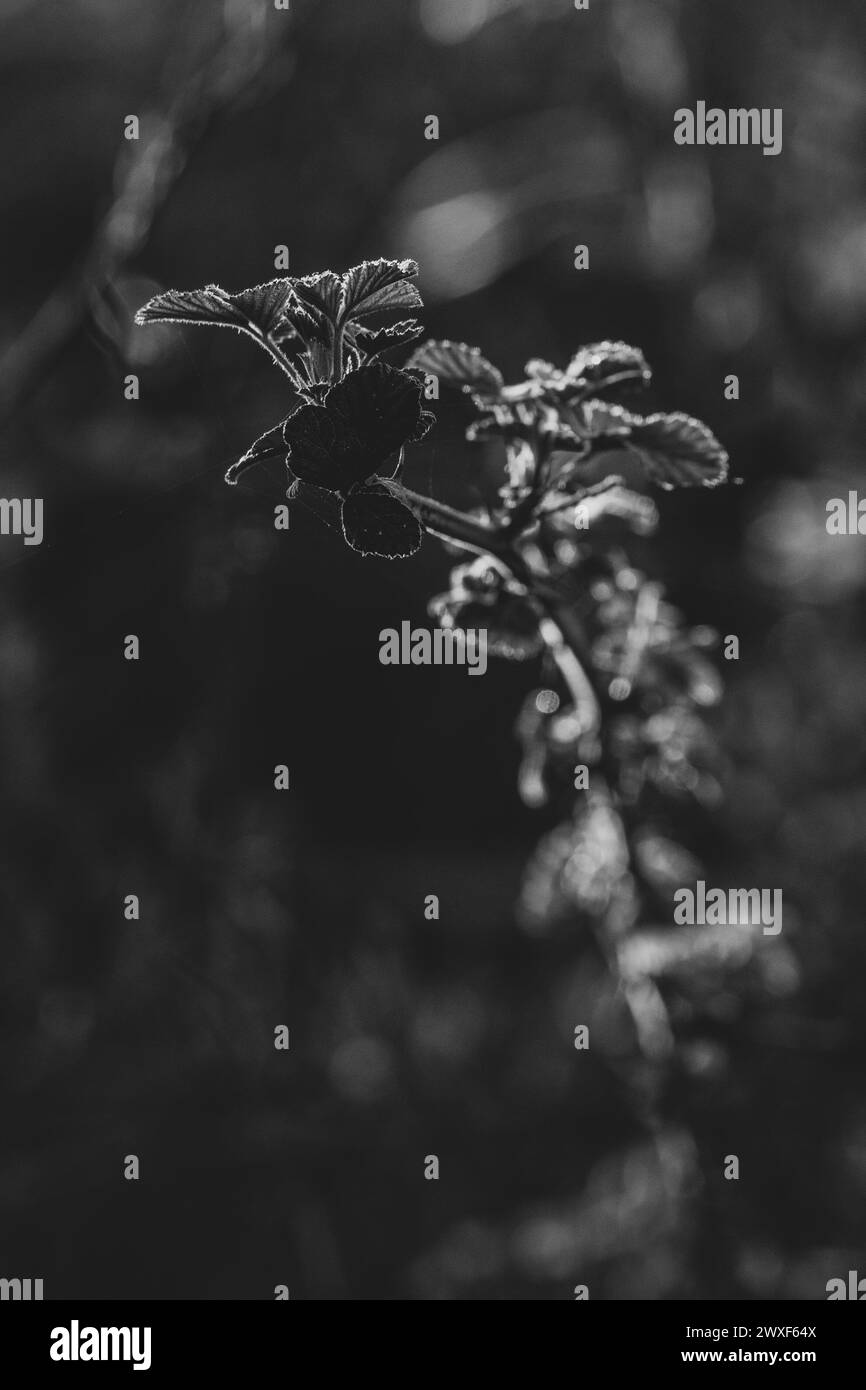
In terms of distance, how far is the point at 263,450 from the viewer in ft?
1.86

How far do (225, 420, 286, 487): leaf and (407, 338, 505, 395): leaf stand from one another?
141 millimetres

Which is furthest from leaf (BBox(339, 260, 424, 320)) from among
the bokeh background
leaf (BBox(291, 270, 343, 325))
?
the bokeh background

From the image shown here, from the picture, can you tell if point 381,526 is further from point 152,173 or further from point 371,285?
point 152,173

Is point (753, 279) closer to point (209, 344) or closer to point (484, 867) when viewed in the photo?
point (209, 344)

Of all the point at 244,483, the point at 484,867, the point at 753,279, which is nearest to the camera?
the point at 244,483

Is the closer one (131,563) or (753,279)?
(131,563)

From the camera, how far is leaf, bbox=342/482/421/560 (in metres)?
0.55

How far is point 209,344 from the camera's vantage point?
1737 mm
